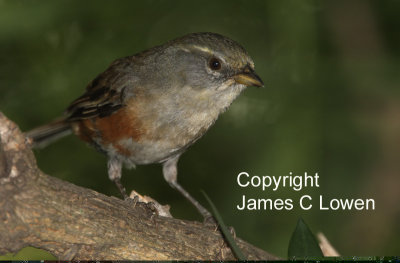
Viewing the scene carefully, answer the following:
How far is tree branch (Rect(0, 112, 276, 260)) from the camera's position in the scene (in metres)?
2.92

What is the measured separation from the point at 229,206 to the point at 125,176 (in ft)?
3.69

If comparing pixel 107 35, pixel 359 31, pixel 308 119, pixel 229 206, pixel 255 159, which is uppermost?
pixel 359 31

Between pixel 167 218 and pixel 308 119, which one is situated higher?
pixel 308 119

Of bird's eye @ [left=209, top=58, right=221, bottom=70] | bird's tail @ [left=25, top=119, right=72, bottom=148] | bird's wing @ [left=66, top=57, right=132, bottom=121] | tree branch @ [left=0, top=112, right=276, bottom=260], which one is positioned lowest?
tree branch @ [left=0, top=112, right=276, bottom=260]

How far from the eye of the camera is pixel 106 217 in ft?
11.1

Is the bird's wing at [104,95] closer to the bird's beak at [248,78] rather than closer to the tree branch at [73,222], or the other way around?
the bird's beak at [248,78]

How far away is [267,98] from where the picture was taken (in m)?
6.55

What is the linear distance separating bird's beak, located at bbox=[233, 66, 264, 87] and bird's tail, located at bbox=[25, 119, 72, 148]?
5.45 feet

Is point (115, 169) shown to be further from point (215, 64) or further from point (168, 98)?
point (215, 64)

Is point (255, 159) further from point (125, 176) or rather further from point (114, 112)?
point (114, 112)

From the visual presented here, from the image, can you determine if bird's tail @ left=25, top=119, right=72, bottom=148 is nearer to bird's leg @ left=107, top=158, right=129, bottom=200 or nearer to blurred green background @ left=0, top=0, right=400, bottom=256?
blurred green background @ left=0, top=0, right=400, bottom=256

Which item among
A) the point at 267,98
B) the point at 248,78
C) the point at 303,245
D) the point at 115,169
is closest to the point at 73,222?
the point at 303,245

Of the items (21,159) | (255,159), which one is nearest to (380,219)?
(255,159)

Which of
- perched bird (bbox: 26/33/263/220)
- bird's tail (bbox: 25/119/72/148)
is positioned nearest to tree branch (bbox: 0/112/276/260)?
perched bird (bbox: 26/33/263/220)
